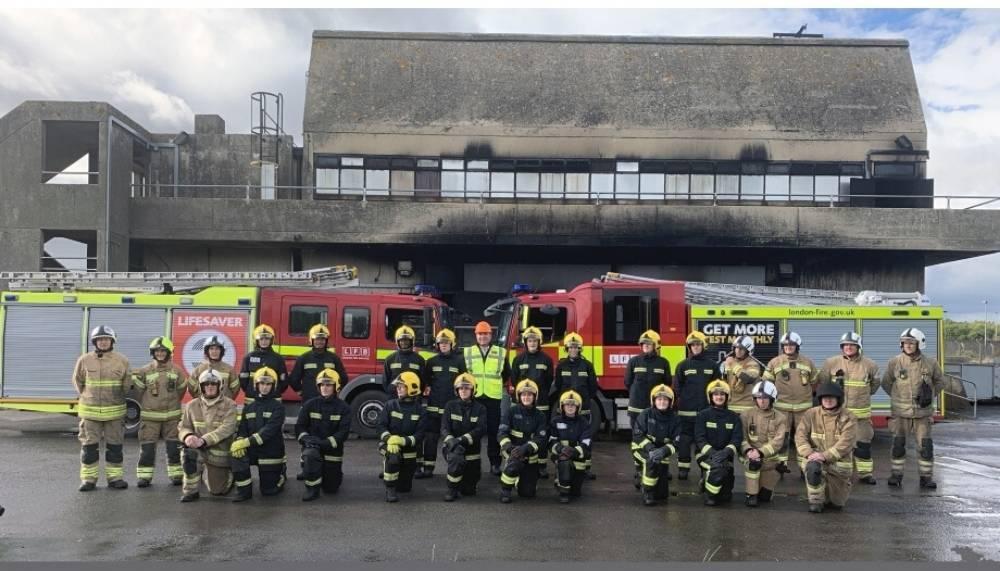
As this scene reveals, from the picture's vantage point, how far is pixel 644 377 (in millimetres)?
8781

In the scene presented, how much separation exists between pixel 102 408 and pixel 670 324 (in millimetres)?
7829

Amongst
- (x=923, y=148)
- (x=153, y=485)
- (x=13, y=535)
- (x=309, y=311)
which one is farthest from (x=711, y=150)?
(x=13, y=535)

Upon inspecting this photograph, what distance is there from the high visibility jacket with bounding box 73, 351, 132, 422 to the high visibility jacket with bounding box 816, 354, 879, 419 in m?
7.32

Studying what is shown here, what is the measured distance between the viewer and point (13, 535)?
19.7ft

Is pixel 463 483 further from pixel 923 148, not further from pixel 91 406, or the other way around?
pixel 923 148

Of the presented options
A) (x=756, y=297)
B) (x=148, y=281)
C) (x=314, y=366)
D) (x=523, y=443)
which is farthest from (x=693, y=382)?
(x=148, y=281)

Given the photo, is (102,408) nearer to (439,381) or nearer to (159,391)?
(159,391)

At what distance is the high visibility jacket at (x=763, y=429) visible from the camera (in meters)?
7.30

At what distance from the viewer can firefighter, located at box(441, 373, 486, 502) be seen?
7320 mm

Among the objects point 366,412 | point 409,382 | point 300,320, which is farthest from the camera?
point 300,320

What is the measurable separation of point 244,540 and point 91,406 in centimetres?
293

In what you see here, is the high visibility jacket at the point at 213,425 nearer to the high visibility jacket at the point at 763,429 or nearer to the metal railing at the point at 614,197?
the high visibility jacket at the point at 763,429

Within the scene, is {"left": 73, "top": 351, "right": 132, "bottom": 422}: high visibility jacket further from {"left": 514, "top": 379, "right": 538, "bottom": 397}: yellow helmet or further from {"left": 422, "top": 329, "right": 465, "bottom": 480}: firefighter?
{"left": 514, "top": 379, "right": 538, "bottom": 397}: yellow helmet

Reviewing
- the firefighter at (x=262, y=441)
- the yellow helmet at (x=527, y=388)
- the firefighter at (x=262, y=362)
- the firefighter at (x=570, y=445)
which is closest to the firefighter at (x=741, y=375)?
the firefighter at (x=570, y=445)
